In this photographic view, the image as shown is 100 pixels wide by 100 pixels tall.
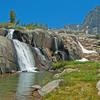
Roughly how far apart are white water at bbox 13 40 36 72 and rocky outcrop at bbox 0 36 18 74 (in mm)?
2082

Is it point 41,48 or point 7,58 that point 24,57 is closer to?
point 7,58

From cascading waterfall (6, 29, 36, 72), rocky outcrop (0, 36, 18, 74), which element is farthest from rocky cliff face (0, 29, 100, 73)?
cascading waterfall (6, 29, 36, 72)

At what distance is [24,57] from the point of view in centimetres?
3966

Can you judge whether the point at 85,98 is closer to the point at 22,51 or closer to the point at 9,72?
the point at 9,72

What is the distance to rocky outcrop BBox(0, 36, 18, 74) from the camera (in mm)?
31328

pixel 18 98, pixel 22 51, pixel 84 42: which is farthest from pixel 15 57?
pixel 84 42

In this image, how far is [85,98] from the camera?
9.70 meters

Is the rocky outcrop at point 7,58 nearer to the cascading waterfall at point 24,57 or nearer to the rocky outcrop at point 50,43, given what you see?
the cascading waterfall at point 24,57

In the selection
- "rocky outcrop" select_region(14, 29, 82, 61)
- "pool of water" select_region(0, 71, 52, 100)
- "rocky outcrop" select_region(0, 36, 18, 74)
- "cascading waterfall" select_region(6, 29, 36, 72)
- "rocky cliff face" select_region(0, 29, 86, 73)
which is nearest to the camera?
"pool of water" select_region(0, 71, 52, 100)

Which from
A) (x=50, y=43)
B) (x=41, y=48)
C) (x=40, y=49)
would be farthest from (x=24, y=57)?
(x=50, y=43)

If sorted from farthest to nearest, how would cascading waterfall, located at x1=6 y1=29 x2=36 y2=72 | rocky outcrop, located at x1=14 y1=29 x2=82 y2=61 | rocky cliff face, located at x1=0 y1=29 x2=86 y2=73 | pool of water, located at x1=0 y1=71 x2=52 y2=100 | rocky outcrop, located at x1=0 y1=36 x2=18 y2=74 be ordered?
rocky outcrop, located at x1=14 y1=29 x2=82 y2=61 → cascading waterfall, located at x1=6 y1=29 x2=36 y2=72 → rocky cliff face, located at x1=0 y1=29 x2=86 y2=73 → rocky outcrop, located at x1=0 y1=36 x2=18 y2=74 → pool of water, located at x1=0 y1=71 x2=52 y2=100

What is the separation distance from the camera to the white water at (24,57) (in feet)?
122

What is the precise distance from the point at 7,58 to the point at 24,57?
22.5ft

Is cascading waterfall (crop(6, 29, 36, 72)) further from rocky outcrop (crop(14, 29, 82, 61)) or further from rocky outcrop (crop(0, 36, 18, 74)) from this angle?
rocky outcrop (crop(14, 29, 82, 61))
